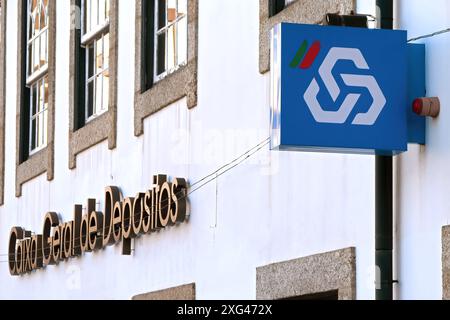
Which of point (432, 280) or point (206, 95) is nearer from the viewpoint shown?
point (432, 280)

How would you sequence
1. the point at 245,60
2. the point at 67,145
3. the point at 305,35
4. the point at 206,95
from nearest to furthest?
the point at 305,35, the point at 245,60, the point at 206,95, the point at 67,145

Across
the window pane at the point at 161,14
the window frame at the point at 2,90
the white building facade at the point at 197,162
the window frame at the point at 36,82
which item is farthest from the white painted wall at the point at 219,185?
the window frame at the point at 2,90

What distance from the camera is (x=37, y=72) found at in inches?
604

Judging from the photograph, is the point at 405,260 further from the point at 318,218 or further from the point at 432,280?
the point at 318,218

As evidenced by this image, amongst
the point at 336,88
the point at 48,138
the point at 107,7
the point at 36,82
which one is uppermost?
the point at 107,7

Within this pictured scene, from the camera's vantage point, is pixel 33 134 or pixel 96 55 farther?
pixel 33 134

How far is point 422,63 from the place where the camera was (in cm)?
762

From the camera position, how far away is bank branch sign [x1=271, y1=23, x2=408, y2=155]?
7406 millimetres

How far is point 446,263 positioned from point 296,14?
242cm

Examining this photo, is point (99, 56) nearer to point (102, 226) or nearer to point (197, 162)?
point (102, 226)

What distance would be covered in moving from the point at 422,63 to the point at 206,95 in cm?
329

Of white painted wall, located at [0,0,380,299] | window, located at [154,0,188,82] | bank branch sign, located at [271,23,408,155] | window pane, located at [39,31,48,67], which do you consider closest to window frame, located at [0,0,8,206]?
window pane, located at [39,31,48,67]

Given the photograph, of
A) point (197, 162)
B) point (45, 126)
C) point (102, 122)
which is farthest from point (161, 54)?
point (45, 126)
